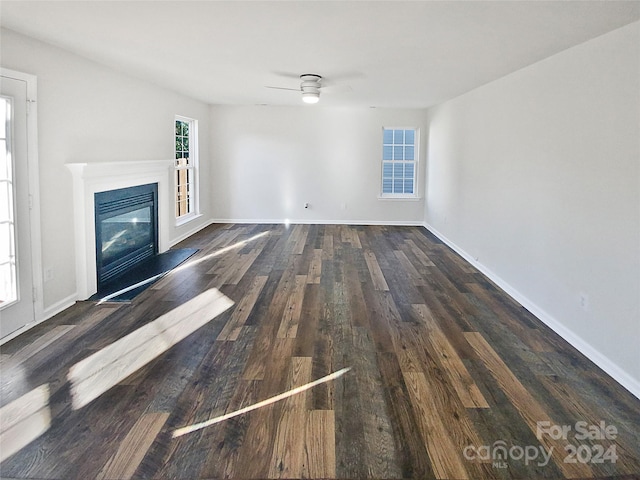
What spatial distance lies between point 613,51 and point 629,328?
1.86 meters

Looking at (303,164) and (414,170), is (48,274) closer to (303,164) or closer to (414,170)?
(303,164)

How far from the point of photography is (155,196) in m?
6.30

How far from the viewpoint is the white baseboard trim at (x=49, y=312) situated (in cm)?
353

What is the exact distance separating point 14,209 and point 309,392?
8.82 feet

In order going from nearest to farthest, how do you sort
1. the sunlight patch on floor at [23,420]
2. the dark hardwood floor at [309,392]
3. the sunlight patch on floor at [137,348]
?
the dark hardwood floor at [309,392] < the sunlight patch on floor at [23,420] < the sunlight patch on floor at [137,348]

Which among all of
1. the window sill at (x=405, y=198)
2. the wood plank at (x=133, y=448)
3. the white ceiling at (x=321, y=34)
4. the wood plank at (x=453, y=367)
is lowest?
the wood plank at (x=133, y=448)

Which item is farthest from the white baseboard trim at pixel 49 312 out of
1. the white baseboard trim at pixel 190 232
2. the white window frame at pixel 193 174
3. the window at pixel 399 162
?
the window at pixel 399 162

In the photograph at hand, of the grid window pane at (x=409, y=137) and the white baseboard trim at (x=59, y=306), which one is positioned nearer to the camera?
the white baseboard trim at (x=59, y=306)

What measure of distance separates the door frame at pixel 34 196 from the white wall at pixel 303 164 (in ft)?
18.0

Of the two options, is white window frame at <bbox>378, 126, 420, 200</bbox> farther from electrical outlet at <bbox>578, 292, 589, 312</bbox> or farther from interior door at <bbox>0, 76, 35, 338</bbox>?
interior door at <bbox>0, 76, 35, 338</bbox>

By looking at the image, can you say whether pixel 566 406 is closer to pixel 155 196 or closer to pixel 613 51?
pixel 613 51

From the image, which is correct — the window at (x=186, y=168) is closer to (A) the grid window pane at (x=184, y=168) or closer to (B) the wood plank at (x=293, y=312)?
(A) the grid window pane at (x=184, y=168)

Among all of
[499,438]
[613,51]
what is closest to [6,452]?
[499,438]

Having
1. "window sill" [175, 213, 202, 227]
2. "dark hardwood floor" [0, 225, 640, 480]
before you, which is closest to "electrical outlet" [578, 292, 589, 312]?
"dark hardwood floor" [0, 225, 640, 480]
